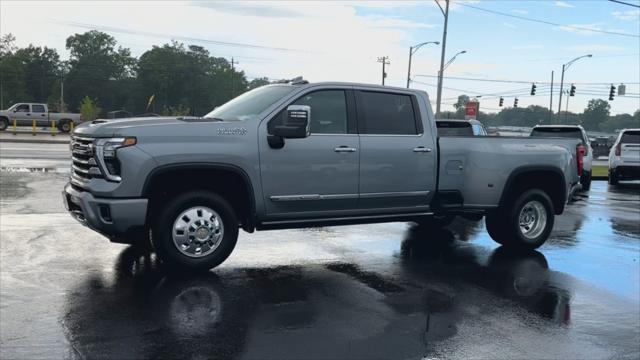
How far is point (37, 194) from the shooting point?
11.7m

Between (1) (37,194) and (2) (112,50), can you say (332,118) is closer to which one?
(1) (37,194)

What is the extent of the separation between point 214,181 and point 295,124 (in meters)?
1.10

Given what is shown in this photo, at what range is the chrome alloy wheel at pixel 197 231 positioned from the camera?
6191 millimetres

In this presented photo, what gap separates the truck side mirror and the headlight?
1.49m

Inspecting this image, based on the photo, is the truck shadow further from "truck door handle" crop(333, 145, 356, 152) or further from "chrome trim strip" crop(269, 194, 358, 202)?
"truck door handle" crop(333, 145, 356, 152)

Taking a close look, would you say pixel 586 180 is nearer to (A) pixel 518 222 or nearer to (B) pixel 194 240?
(A) pixel 518 222

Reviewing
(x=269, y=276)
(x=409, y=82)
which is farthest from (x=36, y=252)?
(x=409, y=82)

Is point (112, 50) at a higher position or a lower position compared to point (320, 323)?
higher

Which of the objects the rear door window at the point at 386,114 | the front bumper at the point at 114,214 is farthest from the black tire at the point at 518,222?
the front bumper at the point at 114,214

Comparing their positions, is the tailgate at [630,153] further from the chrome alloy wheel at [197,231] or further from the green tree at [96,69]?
the green tree at [96,69]

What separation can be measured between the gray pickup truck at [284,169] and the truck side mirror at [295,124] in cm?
1

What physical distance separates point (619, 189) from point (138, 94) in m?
112

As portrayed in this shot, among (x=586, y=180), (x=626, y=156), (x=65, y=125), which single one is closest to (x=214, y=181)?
(x=586, y=180)

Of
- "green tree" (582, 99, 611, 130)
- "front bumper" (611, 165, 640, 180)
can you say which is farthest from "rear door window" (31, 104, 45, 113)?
"green tree" (582, 99, 611, 130)
